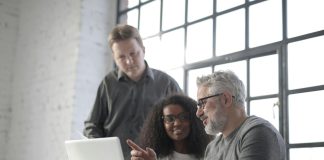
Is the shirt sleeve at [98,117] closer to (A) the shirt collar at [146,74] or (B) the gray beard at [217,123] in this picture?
(A) the shirt collar at [146,74]

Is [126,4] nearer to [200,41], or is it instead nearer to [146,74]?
[200,41]

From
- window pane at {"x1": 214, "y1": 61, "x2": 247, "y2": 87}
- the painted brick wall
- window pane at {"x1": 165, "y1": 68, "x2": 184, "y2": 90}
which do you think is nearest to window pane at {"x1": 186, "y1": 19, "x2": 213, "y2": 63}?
window pane at {"x1": 165, "y1": 68, "x2": 184, "y2": 90}

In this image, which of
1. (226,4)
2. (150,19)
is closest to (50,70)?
(150,19)

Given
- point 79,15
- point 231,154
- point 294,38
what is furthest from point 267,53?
point 79,15

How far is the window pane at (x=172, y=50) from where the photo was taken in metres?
4.06

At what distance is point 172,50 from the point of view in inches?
164

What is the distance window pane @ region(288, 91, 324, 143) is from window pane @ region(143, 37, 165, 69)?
149 centimetres

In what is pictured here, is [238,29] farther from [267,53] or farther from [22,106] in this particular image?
[22,106]

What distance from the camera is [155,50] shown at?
4.36 m

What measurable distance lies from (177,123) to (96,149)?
56 cm

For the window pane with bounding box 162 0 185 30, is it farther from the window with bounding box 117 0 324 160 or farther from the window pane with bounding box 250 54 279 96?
the window pane with bounding box 250 54 279 96

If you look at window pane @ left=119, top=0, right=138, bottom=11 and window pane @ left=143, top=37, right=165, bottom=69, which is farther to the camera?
window pane @ left=119, top=0, right=138, bottom=11

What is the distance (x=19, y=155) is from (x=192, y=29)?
2.58 m

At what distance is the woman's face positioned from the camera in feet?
8.30
